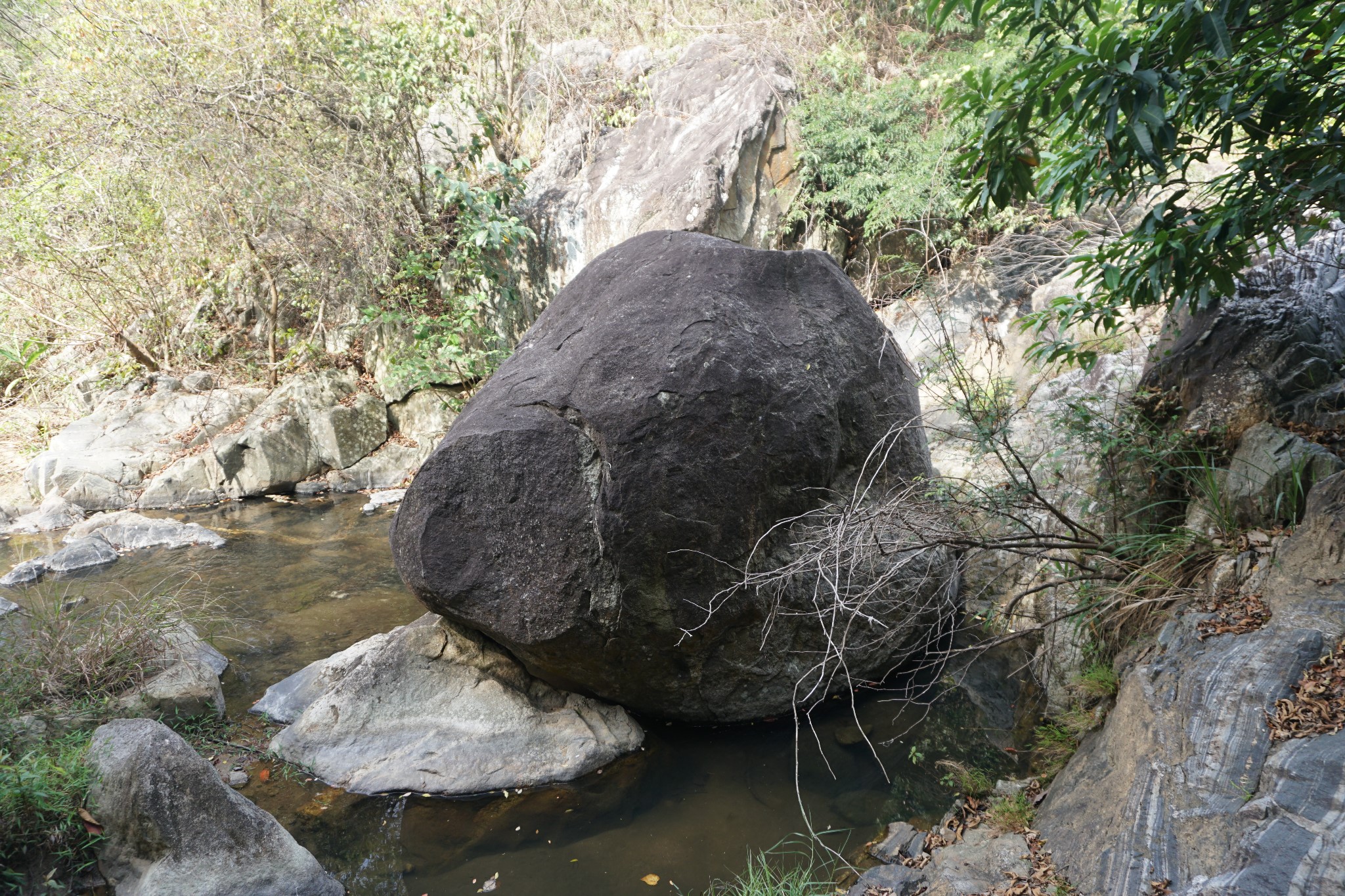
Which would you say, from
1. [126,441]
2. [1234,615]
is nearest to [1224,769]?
[1234,615]

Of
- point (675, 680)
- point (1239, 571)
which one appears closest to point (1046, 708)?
point (1239, 571)

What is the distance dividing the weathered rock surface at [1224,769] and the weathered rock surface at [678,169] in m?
8.42

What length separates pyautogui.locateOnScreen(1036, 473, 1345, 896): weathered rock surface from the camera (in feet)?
7.13

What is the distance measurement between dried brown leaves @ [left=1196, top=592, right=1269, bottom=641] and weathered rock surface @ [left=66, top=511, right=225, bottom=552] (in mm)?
8674

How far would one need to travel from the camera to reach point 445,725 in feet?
14.8

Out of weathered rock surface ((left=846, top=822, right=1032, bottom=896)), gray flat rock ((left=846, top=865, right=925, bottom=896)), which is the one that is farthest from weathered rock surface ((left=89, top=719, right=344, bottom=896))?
weathered rock surface ((left=846, top=822, right=1032, bottom=896))

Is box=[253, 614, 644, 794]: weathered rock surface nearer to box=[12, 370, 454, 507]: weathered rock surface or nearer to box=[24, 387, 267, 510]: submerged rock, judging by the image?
box=[12, 370, 454, 507]: weathered rock surface

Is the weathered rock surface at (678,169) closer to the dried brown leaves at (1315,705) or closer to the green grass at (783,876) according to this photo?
the green grass at (783,876)

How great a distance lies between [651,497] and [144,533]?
7224mm

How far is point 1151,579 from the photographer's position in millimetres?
3520

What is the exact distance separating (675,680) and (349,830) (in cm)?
181

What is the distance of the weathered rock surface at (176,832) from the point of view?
128 inches

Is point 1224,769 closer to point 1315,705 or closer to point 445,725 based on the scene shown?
point 1315,705

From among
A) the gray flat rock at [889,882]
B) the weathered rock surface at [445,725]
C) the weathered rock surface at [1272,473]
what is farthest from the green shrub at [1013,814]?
the weathered rock surface at [445,725]
